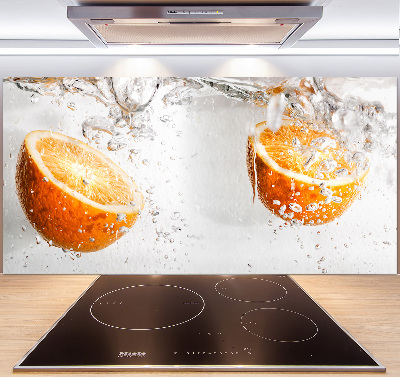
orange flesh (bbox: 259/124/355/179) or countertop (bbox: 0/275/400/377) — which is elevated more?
orange flesh (bbox: 259/124/355/179)

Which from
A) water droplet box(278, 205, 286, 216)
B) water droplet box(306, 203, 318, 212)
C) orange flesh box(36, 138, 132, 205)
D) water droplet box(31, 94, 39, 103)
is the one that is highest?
water droplet box(31, 94, 39, 103)

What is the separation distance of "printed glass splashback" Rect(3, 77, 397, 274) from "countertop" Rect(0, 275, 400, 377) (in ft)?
0.24

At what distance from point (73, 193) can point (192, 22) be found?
0.70m

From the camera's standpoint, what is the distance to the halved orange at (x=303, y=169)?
1.33 m

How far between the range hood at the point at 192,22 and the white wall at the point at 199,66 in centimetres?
31

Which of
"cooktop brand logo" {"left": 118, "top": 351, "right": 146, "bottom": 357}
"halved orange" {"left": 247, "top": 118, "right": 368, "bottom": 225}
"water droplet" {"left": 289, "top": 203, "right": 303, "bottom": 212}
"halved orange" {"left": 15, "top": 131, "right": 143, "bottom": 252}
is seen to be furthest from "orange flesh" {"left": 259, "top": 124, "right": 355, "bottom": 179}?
"cooktop brand logo" {"left": 118, "top": 351, "right": 146, "bottom": 357}

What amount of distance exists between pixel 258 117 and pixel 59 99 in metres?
0.68

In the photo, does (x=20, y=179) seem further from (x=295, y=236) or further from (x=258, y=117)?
(x=295, y=236)

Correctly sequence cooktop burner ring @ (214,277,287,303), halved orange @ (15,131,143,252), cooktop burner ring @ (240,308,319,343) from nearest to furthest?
cooktop burner ring @ (240,308,319,343)
cooktop burner ring @ (214,277,287,303)
halved orange @ (15,131,143,252)

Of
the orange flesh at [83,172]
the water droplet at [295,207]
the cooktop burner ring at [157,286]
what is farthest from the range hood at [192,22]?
the cooktop burner ring at [157,286]

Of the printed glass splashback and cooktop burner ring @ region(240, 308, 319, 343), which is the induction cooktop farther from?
the printed glass splashback

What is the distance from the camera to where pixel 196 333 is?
892 millimetres

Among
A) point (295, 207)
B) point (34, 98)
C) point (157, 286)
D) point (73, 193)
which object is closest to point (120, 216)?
point (73, 193)

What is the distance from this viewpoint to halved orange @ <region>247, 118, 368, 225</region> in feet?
4.37
